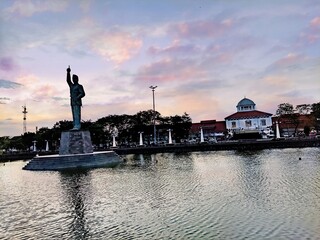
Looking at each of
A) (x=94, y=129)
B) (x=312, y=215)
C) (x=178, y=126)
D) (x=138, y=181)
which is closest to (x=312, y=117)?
(x=178, y=126)

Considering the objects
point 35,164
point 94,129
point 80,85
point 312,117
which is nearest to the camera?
point 35,164

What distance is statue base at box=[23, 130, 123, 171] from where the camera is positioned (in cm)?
2530

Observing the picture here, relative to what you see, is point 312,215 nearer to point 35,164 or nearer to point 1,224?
point 1,224

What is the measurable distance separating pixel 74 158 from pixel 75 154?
203 centimetres

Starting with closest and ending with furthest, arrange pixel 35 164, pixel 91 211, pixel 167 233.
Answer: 1. pixel 167 233
2. pixel 91 211
3. pixel 35 164

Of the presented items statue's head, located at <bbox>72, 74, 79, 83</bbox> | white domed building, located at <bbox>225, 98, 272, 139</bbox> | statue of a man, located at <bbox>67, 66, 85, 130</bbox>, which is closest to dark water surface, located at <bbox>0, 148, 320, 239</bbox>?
statue of a man, located at <bbox>67, 66, 85, 130</bbox>

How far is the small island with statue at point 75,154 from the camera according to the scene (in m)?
25.4

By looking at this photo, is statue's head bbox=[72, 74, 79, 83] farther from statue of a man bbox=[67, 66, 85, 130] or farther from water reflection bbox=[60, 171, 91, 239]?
water reflection bbox=[60, 171, 91, 239]

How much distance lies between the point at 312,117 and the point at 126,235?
2350 inches

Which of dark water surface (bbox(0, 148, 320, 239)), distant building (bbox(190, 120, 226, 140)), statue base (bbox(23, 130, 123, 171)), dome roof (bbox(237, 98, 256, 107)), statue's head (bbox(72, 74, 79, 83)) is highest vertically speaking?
dome roof (bbox(237, 98, 256, 107))

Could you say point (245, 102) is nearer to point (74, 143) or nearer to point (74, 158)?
point (74, 143)

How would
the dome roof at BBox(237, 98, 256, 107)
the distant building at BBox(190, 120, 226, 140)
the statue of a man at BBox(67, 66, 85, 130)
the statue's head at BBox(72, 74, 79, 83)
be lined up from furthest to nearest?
1. the dome roof at BBox(237, 98, 256, 107)
2. the distant building at BBox(190, 120, 226, 140)
3. the statue's head at BBox(72, 74, 79, 83)
4. the statue of a man at BBox(67, 66, 85, 130)

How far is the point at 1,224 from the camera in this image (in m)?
8.74

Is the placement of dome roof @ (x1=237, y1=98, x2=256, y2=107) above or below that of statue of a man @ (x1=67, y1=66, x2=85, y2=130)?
above
